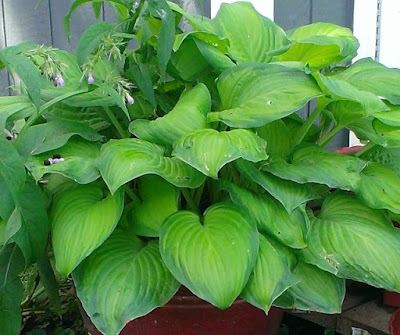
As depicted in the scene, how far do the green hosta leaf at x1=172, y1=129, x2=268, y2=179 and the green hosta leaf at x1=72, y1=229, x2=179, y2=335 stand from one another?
0.17 meters

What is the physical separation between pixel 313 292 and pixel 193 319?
0.62ft

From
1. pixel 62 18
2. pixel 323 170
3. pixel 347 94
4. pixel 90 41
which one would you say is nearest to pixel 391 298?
pixel 323 170

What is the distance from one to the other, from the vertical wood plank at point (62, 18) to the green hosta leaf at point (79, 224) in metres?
1.05

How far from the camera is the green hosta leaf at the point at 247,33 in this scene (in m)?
1.05

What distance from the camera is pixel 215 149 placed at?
75 centimetres

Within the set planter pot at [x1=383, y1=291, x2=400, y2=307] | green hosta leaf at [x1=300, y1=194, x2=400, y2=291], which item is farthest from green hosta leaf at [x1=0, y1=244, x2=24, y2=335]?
planter pot at [x1=383, y1=291, x2=400, y2=307]

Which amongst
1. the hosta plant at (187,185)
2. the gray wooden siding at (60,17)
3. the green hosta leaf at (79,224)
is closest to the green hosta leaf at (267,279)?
the hosta plant at (187,185)

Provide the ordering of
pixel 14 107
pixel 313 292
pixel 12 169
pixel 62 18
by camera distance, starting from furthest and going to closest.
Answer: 1. pixel 62 18
2. pixel 14 107
3. pixel 313 292
4. pixel 12 169

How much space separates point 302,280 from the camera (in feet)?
2.74

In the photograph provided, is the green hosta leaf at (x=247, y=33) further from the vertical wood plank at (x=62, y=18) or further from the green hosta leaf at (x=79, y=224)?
the vertical wood plank at (x=62, y=18)

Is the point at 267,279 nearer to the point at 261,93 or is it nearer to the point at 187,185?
the point at 187,185

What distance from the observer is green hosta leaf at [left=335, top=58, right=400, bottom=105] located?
94 centimetres

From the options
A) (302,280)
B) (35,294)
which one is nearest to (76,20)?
(35,294)

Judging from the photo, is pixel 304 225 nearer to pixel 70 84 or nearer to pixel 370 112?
pixel 370 112
